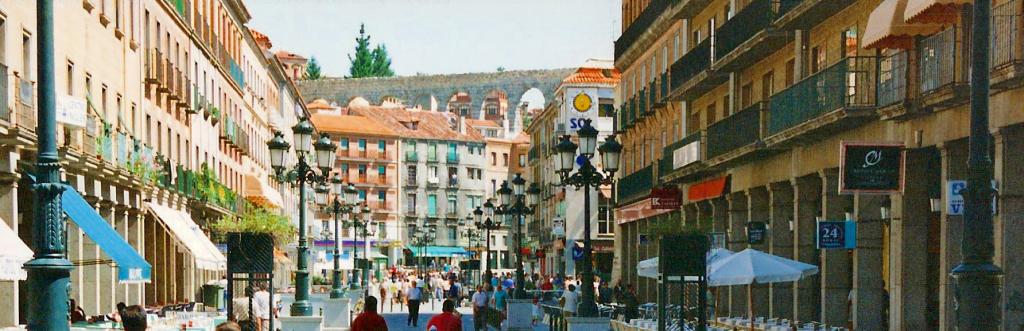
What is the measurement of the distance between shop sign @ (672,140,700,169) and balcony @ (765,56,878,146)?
953 centimetres

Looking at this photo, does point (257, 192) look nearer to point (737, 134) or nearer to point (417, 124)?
point (737, 134)

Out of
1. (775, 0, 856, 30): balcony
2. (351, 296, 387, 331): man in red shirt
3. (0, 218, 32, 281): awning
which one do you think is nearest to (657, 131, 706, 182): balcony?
(775, 0, 856, 30): balcony

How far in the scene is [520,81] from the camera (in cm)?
19112

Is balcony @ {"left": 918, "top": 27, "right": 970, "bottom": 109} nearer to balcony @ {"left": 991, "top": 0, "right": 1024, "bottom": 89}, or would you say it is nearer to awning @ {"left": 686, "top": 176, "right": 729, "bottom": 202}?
balcony @ {"left": 991, "top": 0, "right": 1024, "bottom": 89}

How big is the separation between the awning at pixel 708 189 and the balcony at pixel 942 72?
16.3 metres

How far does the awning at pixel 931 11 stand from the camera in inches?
821

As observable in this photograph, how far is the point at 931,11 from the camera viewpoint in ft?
70.0

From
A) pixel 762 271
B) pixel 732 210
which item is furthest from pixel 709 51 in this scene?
pixel 762 271

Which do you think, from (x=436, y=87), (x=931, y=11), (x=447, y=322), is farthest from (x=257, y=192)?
(x=436, y=87)

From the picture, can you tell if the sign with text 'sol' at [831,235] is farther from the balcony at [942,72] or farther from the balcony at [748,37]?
→ the balcony at [748,37]

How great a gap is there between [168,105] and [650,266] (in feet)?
68.1

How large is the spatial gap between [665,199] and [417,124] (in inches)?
4119

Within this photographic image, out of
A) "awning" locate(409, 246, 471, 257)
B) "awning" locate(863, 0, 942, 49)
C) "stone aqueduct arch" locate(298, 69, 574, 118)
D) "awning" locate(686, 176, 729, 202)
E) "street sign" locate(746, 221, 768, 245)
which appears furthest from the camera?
"stone aqueduct arch" locate(298, 69, 574, 118)

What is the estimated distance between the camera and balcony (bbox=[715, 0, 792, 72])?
34.4 m
